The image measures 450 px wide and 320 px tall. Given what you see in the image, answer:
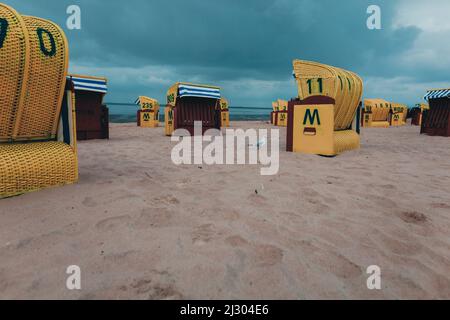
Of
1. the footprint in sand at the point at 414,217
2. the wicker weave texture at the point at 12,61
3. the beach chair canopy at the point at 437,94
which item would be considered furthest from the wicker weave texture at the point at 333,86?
the beach chair canopy at the point at 437,94

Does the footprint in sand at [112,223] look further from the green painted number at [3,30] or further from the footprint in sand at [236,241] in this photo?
the green painted number at [3,30]

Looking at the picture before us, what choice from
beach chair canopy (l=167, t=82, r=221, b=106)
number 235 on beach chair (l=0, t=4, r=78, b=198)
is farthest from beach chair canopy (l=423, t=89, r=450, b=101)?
number 235 on beach chair (l=0, t=4, r=78, b=198)

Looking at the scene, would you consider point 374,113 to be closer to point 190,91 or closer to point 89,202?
point 190,91

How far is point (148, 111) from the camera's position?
53.8 ft

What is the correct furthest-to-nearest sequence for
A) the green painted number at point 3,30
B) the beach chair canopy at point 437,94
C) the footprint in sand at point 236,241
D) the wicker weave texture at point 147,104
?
the wicker weave texture at point 147,104 < the beach chair canopy at point 437,94 < the green painted number at point 3,30 < the footprint in sand at point 236,241

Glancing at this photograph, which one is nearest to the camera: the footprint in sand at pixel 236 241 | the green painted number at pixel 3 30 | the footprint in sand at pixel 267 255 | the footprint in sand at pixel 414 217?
the footprint in sand at pixel 267 255

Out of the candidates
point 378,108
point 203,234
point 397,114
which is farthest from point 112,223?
point 397,114

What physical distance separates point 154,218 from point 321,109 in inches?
155

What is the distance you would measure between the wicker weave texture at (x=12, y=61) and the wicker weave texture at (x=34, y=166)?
29 cm

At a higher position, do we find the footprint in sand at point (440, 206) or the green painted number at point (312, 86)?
the green painted number at point (312, 86)

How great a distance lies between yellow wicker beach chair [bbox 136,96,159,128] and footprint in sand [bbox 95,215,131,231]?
1492 centimetres

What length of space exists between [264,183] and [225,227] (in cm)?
125

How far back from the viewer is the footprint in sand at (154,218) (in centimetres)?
193

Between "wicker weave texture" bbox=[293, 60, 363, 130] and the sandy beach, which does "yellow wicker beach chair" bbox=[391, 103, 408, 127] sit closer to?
"wicker weave texture" bbox=[293, 60, 363, 130]
